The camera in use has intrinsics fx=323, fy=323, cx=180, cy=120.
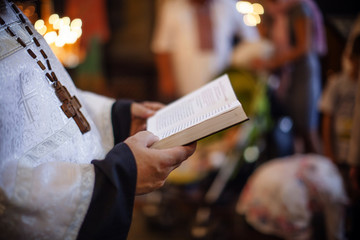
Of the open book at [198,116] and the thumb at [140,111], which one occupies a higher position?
the open book at [198,116]

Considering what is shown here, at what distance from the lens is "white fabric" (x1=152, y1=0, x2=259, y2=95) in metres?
3.21

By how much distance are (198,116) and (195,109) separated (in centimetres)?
8

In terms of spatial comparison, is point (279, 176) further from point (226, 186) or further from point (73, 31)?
point (73, 31)

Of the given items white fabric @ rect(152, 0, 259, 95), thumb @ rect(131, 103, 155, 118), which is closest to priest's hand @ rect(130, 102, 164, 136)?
thumb @ rect(131, 103, 155, 118)

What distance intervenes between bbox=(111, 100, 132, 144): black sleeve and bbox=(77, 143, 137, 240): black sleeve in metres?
0.33

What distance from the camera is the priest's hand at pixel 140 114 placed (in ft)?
3.67

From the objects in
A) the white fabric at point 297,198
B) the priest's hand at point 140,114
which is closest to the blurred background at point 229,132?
the white fabric at point 297,198

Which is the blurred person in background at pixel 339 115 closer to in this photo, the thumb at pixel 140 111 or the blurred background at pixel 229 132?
the blurred background at pixel 229 132

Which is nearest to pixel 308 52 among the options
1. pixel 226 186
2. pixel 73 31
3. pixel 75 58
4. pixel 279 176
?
pixel 279 176

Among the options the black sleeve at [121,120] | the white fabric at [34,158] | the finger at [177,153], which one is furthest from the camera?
the black sleeve at [121,120]

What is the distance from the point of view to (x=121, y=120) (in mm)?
1107

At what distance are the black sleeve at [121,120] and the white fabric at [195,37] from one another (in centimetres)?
210

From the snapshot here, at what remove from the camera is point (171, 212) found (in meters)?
2.84

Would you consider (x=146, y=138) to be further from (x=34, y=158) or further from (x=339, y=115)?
(x=339, y=115)
